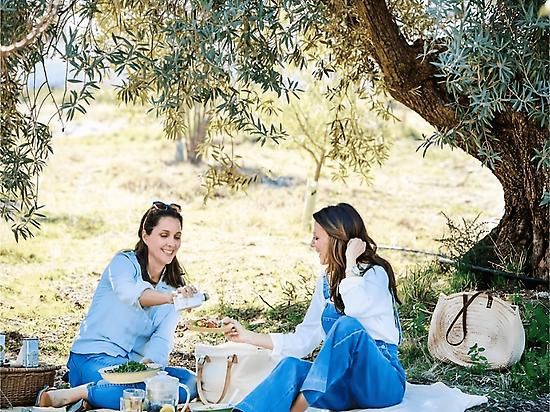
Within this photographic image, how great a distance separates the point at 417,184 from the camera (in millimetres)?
14680

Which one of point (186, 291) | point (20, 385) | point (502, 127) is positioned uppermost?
point (502, 127)

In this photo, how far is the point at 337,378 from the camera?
4.18 m

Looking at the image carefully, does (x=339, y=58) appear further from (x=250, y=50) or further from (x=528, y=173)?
(x=250, y=50)

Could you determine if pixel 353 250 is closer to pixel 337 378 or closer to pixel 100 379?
pixel 337 378

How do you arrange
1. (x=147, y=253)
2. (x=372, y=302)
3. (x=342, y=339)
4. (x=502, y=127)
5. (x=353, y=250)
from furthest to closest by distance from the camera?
(x=502, y=127), (x=147, y=253), (x=353, y=250), (x=372, y=302), (x=342, y=339)

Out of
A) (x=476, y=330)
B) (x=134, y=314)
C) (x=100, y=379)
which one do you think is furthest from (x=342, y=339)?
(x=476, y=330)

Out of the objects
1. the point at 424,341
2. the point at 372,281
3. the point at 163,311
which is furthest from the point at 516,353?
the point at 163,311

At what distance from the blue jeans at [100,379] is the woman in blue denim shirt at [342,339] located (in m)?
0.45

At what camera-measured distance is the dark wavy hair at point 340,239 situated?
446 cm

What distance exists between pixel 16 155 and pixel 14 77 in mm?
494

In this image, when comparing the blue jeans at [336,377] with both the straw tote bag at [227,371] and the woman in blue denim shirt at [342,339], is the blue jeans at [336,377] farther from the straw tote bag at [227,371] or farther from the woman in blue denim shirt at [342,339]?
the straw tote bag at [227,371]

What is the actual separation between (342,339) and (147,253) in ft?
4.00

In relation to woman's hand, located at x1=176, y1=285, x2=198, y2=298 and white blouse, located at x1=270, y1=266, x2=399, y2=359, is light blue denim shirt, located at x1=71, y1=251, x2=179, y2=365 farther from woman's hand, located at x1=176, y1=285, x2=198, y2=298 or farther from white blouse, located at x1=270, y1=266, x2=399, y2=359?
white blouse, located at x1=270, y1=266, x2=399, y2=359

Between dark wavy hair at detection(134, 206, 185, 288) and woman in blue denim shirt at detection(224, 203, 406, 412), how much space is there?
1.83ft
